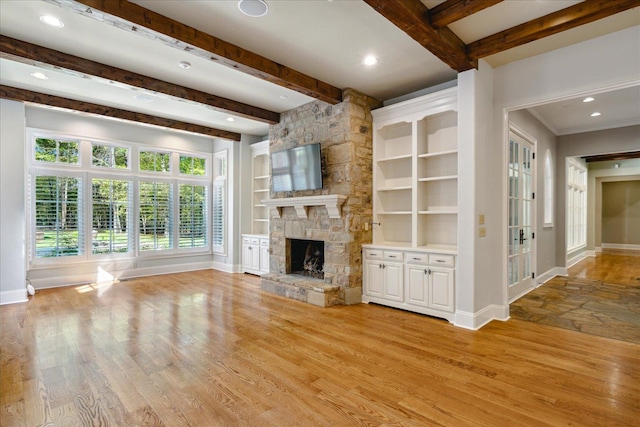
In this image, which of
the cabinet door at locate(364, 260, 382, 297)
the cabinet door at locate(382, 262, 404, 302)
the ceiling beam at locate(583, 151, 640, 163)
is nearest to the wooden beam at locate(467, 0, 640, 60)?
the cabinet door at locate(382, 262, 404, 302)

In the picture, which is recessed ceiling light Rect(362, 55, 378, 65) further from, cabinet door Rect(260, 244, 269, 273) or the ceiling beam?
the ceiling beam

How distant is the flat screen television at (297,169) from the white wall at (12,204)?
3848mm

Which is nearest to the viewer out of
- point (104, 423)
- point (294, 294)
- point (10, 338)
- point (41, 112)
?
point (104, 423)

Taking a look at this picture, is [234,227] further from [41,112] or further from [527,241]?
[527,241]

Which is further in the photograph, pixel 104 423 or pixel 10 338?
pixel 10 338

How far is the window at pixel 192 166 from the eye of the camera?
7.60 meters

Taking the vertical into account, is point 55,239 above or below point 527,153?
below

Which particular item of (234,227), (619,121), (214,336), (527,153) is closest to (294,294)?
(214,336)

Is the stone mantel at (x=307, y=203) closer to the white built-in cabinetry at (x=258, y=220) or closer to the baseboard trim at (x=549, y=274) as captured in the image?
the white built-in cabinetry at (x=258, y=220)

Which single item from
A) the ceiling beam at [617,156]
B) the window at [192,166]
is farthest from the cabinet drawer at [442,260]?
the ceiling beam at [617,156]

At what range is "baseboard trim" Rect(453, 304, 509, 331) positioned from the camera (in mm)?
3820

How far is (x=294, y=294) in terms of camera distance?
5.19 metres

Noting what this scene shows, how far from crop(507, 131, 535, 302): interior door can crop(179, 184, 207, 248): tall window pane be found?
639 cm

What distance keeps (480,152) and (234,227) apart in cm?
538
